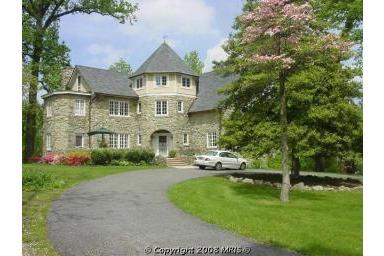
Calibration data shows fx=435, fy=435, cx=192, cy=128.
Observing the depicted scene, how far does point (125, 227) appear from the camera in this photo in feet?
28.2

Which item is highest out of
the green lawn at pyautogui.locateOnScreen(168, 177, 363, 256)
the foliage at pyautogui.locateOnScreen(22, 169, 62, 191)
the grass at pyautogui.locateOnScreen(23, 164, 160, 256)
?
the foliage at pyautogui.locateOnScreen(22, 169, 62, 191)

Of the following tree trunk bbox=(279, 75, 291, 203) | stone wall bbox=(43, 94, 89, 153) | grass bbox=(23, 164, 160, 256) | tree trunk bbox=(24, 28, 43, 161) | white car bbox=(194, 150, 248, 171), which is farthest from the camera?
stone wall bbox=(43, 94, 89, 153)

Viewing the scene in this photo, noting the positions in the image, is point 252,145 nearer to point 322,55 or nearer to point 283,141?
point 283,141

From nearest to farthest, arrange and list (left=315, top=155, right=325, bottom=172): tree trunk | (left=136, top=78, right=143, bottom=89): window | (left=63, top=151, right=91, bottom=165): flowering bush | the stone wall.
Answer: (left=315, top=155, right=325, bottom=172): tree trunk
(left=63, top=151, right=91, bottom=165): flowering bush
the stone wall
(left=136, top=78, right=143, bottom=89): window

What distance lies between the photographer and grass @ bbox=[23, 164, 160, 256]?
6.99 metres

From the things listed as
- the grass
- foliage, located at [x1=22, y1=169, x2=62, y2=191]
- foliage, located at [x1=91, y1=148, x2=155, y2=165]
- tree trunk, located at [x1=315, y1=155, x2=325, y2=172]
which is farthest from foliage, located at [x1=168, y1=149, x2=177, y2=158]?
foliage, located at [x1=22, y1=169, x2=62, y2=191]

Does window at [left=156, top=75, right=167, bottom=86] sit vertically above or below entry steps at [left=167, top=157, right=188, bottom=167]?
above

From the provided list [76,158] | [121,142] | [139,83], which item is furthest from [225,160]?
[139,83]

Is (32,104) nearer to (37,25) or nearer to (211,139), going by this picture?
(37,25)

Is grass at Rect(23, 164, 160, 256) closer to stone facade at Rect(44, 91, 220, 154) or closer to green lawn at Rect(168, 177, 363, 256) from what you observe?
green lawn at Rect(168, 177, 363, 256)

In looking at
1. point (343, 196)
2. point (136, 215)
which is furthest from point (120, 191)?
point (343, 196)

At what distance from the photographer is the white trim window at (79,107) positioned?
96.5ft

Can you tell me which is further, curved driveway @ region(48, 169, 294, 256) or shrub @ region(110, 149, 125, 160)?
shrub @ region(110, 149, 125, 160)

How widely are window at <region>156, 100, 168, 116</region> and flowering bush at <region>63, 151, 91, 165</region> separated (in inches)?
305
